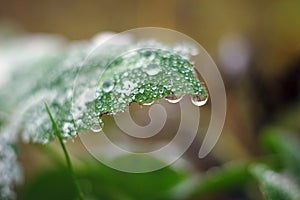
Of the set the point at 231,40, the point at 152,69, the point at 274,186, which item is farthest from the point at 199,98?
the point at 231,40

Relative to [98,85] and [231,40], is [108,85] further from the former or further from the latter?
[231,40]

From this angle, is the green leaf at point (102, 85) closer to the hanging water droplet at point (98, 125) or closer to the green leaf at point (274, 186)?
the hanging water droplet at point (98, 125)

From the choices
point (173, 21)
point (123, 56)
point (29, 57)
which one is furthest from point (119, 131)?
point (173, 21)

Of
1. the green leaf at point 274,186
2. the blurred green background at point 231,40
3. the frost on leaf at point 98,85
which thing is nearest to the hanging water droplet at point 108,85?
the frost on leaf at point 98,85

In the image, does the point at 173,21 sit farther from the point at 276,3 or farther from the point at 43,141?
the point at 43,141

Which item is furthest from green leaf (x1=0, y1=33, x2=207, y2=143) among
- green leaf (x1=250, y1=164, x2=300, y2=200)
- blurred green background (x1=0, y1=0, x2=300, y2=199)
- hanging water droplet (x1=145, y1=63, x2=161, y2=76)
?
blurred green background (x1=0, y1=0, x2=300, y2=199)

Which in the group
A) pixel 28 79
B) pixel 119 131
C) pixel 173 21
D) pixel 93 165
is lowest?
pixel 93 165
